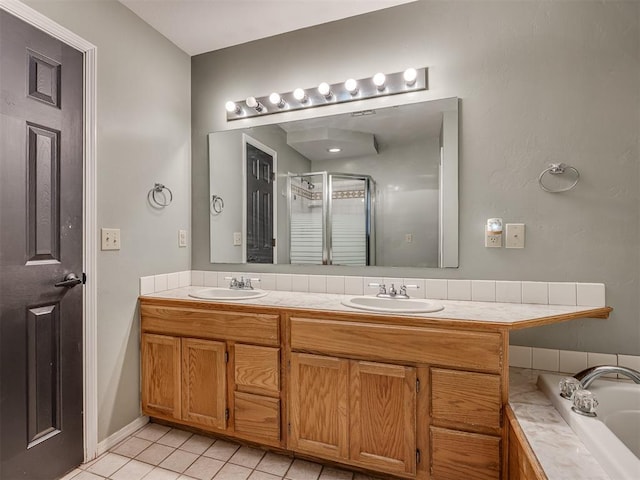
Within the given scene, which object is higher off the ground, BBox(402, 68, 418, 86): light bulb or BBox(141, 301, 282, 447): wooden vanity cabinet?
BBox(402, 68, 418, 86): light bulb

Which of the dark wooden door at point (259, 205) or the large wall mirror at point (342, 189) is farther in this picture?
the dark wooden door at point (259, 205)

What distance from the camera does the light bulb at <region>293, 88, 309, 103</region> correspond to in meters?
2.09

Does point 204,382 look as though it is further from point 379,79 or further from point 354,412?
point 379,79

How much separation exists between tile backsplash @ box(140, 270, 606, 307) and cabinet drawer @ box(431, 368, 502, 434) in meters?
0.56

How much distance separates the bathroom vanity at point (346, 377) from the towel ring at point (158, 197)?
628 mm

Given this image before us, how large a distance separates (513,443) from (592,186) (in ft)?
4.23

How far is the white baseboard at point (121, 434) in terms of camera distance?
1733 millimetres

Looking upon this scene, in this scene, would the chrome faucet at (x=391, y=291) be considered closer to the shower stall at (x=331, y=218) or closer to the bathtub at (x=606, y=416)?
the shower stall at (x=331, y=218)

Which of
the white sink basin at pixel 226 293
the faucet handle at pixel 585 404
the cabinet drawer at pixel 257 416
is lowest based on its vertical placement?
the cabinet drawer at pixel 257 416

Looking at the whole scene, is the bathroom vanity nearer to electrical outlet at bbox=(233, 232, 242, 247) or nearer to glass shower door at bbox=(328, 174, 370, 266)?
glass shower door at bbox=(328, 174, 370, 266)

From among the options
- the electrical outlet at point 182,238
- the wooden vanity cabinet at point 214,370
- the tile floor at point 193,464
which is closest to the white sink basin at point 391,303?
the wooden vanity cabinet at point 214,370

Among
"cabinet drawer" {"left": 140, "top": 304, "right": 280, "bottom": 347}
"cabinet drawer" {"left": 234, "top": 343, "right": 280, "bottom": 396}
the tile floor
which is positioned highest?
"cabinet drawer" {"left": 140, "top": 304, "right": 280, "bottom": 347}

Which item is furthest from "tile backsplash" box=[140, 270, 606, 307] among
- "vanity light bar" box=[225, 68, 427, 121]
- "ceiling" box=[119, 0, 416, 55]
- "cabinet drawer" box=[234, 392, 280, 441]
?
"ceiling" box=[119, 0, 416, 55]

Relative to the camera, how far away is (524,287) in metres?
1.70
